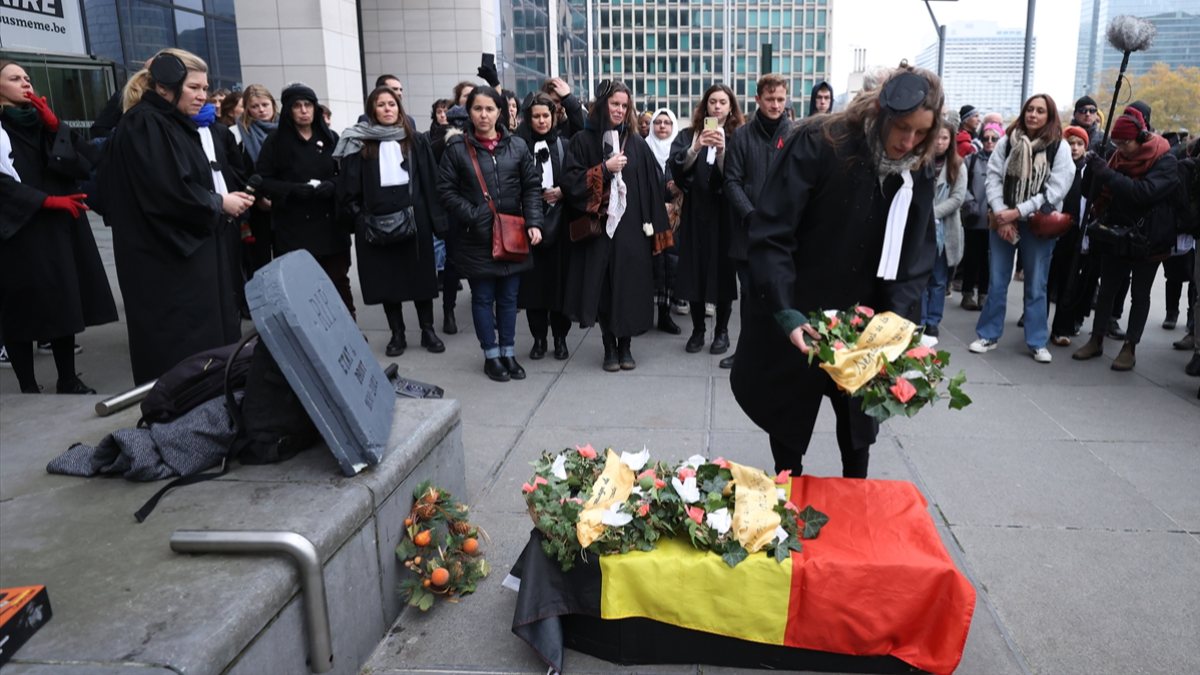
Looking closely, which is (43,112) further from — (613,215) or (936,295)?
(936,295)

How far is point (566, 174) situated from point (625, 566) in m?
4.06

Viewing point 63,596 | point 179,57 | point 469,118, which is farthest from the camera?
point 469,118

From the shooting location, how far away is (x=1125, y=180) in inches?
245

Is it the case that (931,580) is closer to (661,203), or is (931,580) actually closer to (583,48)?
(661,203)

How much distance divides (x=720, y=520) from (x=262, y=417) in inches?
65.8

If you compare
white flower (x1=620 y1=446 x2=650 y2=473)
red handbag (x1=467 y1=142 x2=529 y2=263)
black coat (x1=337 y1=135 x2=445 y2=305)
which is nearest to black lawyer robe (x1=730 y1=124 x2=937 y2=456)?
white flower (x1=620 y1=446 x2=650 y2=473)

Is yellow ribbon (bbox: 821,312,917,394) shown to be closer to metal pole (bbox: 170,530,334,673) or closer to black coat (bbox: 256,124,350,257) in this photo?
metal pole (bbox: 170,530,334,673)

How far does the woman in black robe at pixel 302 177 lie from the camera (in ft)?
21.5

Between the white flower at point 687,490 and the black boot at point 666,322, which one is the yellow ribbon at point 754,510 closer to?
the white flower at point 687,490

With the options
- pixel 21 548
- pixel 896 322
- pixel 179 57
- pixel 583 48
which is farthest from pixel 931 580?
pixel 583 48

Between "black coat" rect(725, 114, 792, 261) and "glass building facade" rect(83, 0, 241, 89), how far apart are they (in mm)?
7848

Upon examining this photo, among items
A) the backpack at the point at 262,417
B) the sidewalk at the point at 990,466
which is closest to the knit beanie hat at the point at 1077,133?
the sidewalk at the point at 990,466

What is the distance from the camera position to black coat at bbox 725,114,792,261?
6.17 m

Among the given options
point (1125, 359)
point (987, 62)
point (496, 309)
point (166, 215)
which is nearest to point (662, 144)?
point (496, 309)
